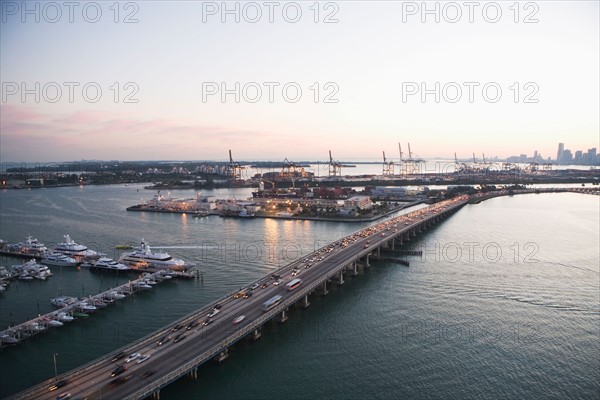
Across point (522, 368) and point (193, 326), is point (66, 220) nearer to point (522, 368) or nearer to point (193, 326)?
point (193, 326)

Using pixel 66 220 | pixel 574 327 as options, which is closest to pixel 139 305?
pixel 574 327

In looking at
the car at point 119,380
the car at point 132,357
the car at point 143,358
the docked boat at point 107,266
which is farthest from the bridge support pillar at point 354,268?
the car at point 119,380

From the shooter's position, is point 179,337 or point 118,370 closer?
point 118,370

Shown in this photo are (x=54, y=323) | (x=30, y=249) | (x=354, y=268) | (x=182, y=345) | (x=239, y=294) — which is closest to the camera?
(x=182, y=345)

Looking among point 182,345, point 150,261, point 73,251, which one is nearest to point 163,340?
point 182,345

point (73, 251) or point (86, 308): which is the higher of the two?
point (73, 251)

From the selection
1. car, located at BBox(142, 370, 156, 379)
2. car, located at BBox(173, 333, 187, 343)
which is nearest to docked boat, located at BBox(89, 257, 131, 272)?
car, located at BBox(173, 333, 187, 343)

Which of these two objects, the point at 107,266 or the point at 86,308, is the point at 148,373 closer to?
the point at 86,308
